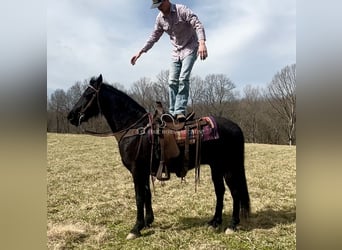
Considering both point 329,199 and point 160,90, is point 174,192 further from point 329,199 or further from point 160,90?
point 329,199

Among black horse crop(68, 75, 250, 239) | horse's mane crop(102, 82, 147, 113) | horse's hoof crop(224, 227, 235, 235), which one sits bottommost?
horse's hoof crop(224, 227, 235, 235)

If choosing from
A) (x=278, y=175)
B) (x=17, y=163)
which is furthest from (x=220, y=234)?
(x=278, y=175)

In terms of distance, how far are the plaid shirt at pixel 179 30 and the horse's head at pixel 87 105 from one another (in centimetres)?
76

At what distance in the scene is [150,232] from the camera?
3902mm

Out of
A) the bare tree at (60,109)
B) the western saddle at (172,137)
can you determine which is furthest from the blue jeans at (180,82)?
the bare tree at (60,109)

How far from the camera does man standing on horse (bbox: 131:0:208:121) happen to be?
3689 mm

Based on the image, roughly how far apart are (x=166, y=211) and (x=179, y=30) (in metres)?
2.67

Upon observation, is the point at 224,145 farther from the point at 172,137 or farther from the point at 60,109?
the point at 60,109

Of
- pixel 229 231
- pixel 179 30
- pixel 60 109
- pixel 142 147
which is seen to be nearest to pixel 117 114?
pixel 142 147

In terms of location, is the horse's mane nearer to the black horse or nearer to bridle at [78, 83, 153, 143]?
the black horse

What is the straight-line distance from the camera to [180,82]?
3.81 meters

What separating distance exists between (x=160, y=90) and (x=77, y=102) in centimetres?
134

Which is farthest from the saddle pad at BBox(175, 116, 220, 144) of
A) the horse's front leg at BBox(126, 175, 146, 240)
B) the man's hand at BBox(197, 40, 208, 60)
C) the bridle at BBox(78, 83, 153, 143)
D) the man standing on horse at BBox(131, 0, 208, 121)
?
the man's hand at BBox(197, 40, 208, 60)

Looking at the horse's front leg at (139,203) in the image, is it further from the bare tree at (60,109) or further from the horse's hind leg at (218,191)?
the bare tree at (60,109)
